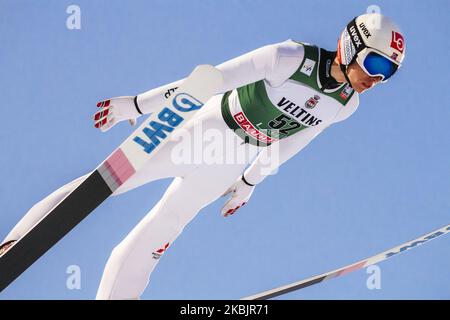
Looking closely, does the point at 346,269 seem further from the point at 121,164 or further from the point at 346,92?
the point at 121,164

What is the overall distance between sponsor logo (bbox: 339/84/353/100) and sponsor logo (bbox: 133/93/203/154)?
1.98ft

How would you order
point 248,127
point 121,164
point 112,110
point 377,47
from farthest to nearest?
point 248,127
point 112,110
point 377,47
point 121,164

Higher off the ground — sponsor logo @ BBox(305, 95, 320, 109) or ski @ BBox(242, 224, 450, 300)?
sponsor logo @ BBox(305, 95, 320, 109)

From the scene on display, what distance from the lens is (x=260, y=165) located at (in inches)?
96.0

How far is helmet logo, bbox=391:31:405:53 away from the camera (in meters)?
2.05

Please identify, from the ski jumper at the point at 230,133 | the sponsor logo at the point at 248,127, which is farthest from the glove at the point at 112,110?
the sponsor logo at the point at 248,127

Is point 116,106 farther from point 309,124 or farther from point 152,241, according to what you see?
point 309,124

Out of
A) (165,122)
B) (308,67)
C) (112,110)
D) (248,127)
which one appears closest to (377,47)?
(308,67)

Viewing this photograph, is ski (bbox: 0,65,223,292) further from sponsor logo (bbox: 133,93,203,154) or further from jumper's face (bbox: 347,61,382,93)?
jumper's face (bbox: 347,61,382,93)

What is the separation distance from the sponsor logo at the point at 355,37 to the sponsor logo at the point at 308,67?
14 cm

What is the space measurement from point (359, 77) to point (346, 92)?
0.14m

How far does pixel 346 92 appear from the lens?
222 centimetres

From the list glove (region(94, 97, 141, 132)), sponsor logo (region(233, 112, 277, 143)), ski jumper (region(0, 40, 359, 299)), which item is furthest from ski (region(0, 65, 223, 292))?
sponsor logo (region(233, 112, 277, 143))
